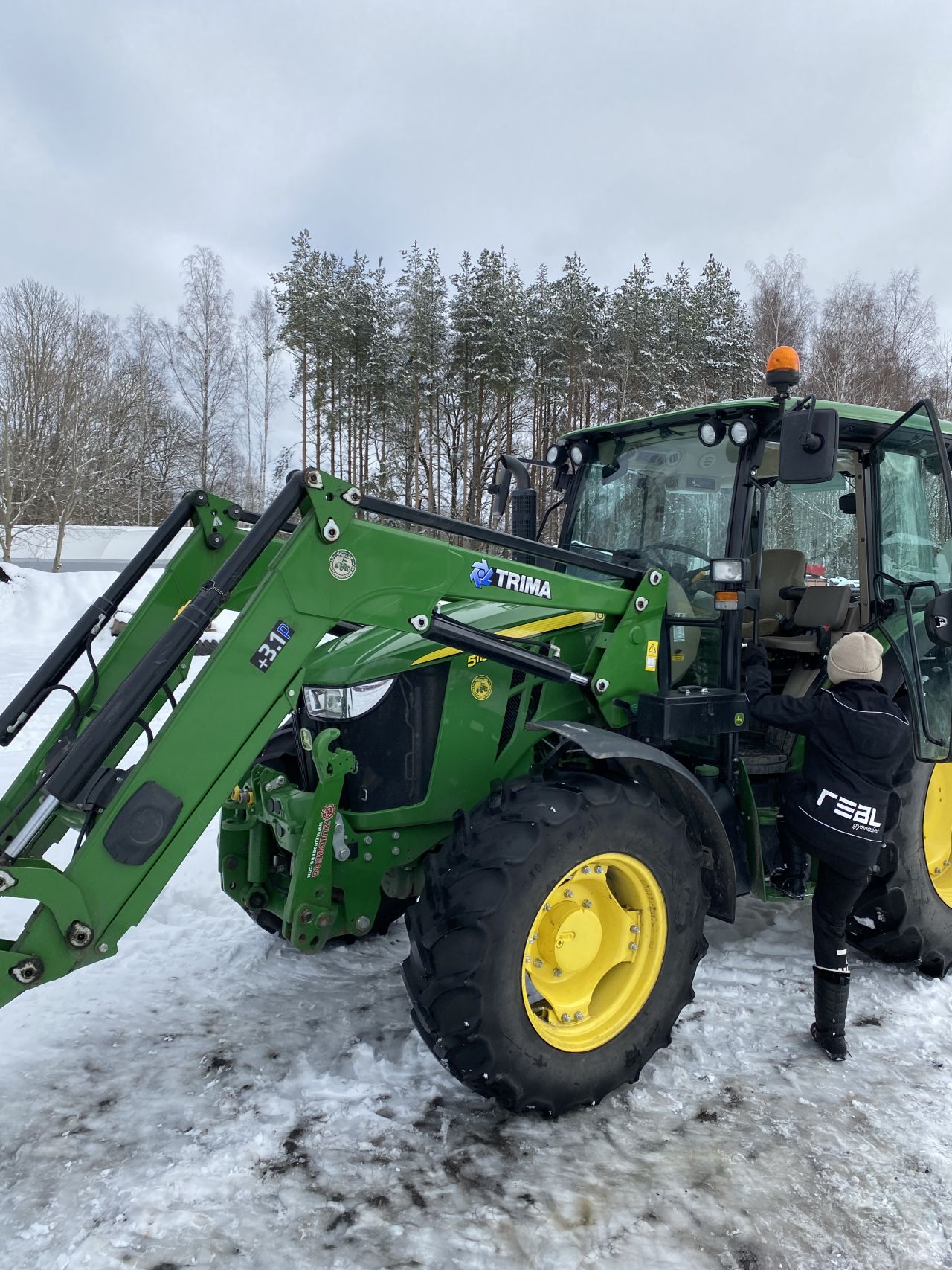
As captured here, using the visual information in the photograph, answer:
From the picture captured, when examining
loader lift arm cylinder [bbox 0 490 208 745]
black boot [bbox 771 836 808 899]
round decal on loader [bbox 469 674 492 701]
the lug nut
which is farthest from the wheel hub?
loader lift arm cylinder [bbox 0 490 208 745]

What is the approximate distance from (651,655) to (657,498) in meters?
0.99

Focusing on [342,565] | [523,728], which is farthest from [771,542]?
[342,565]

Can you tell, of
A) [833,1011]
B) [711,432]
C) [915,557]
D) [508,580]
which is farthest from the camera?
[915,557]

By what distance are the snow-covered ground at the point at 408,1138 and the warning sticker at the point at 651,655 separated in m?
1.42

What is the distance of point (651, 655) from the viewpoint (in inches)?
133

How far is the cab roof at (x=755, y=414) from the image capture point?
3566 millimetres

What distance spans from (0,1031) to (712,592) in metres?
3.20

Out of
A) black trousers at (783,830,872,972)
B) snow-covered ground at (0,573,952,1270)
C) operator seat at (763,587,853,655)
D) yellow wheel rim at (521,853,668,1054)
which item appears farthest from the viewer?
operator seat at (763,587,853,655)

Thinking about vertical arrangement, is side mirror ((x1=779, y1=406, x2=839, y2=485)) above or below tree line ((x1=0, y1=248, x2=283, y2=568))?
below

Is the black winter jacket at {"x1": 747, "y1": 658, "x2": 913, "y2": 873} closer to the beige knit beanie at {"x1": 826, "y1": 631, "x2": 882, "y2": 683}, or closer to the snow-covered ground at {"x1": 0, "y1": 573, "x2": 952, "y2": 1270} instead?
the beige knit beanie at {"x1": 826, "y1": 631, "x2": 882, "y2": 683}

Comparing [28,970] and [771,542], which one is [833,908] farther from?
[28,970]

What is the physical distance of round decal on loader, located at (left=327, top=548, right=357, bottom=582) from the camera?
271 centimetres

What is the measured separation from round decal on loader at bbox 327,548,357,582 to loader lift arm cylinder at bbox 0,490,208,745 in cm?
96

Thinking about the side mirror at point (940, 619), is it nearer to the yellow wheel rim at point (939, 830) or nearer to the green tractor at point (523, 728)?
the green tractor at point (523, 728)
